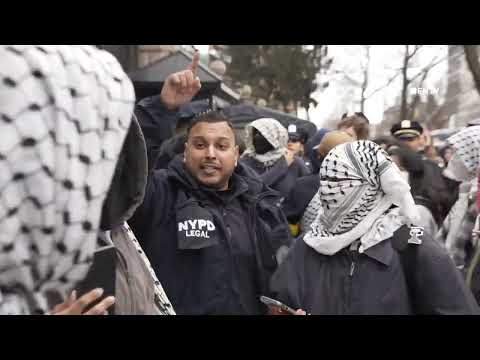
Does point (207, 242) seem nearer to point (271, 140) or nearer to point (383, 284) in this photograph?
point (383, 284)

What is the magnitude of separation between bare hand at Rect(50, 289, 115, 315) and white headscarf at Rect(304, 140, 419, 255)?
1.38m

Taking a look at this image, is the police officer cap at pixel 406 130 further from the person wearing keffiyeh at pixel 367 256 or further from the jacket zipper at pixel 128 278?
the jacket zipper at pixel 128 278

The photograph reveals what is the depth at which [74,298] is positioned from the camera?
128 cm

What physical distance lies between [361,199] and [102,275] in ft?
4.77

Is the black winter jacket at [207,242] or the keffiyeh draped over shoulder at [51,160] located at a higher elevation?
the keffiyeh draped over shoulder at [51,160]

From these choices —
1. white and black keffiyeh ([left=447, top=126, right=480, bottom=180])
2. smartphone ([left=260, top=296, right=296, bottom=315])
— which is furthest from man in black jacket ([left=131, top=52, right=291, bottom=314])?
white and black keffiyeh ([left=447, top=126, right=480, bottom=180])

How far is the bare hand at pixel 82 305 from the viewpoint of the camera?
1.25 m

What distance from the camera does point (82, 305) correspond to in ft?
4.19

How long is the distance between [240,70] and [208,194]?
22.2 m

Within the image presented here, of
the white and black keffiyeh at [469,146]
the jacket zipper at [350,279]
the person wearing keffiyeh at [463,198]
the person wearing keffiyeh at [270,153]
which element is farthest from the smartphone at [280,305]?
the person wearing keffiyeh at [270,153]

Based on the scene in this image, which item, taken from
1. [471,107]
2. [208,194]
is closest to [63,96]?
[208,194]

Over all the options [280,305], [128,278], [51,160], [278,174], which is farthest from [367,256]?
[278,174]

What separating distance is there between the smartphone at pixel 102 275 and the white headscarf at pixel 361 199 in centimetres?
131

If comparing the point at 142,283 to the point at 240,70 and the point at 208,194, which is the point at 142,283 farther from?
the point at 240,70
